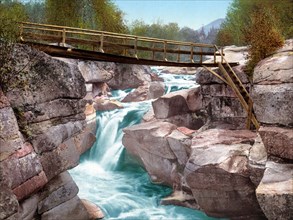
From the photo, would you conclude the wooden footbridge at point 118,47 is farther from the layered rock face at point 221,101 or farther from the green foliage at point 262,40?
the green foliage at point 262,40

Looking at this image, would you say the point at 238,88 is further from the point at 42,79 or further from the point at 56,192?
the point at 56,192

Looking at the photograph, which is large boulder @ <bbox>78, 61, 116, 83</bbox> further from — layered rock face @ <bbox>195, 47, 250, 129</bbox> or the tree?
layered rock face @ <bbox>195, 47, 250, 129</bbox>

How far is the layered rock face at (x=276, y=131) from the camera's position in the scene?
8.80 meters

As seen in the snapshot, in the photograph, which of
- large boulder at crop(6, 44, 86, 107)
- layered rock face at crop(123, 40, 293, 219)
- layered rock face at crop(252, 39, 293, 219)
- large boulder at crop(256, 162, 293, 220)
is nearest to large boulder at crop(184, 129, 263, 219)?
layered rock face at crop(123, 40, 293, 219)

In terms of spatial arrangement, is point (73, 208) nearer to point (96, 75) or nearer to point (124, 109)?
point (124, 109)

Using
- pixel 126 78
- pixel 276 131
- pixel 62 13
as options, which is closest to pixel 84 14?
pixel 62 13

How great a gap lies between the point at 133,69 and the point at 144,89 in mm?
6877

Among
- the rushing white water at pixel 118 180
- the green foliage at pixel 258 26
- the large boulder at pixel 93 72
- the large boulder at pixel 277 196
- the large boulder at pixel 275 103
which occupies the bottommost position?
the rushing white water at pixel 118 180

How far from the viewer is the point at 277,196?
870cm

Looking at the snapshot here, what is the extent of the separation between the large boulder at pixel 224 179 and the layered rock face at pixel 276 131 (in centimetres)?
169

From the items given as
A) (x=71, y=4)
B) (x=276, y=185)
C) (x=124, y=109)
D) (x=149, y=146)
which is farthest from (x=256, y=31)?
(x=71, y=4)

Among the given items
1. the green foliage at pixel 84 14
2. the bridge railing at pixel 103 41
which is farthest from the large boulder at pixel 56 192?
the green foliage at pixel 84 14

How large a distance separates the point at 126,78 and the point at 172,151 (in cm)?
2180

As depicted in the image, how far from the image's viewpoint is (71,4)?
3619 cm
